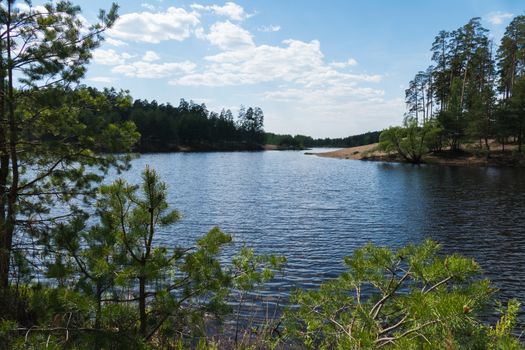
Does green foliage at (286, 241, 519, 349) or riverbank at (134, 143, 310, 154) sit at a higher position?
riverbank at (134, 143, 310, 154)

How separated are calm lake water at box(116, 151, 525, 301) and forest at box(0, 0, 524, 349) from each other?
18.9ft

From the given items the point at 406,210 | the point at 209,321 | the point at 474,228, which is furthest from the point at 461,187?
the point at 209,321

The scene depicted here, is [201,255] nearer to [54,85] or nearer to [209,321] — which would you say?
[54,85]

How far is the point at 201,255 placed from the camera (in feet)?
18.7

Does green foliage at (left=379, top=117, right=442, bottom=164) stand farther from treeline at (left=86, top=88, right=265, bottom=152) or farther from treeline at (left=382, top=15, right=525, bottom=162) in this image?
treeline at (left=86, top=88, right=265, bottom=152)

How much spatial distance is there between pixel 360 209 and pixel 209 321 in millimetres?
21876

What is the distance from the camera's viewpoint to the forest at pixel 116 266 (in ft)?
14.8

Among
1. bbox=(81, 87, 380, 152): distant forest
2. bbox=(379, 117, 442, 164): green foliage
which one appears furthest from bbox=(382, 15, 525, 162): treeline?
bbox=(81, 87, 380, 152): distant forest

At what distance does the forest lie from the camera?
14.8ft

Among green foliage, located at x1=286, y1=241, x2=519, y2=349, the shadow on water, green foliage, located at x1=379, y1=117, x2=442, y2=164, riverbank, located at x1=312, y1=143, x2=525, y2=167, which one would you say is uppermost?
green foliage, located at x1=379, y1=117, x2=442, y2=164

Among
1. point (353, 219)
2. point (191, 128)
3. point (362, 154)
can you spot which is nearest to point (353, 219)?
point (353, 219)

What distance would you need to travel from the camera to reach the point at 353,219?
26.6m

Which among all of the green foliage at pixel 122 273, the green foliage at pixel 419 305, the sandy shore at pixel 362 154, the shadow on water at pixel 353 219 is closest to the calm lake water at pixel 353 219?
the shadow on water at pixel 353 219

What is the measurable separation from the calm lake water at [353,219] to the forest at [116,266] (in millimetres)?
5773
